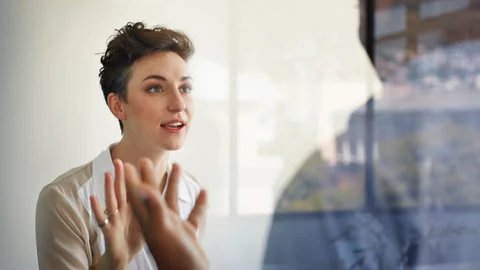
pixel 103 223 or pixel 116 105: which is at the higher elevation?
pixel 116 105

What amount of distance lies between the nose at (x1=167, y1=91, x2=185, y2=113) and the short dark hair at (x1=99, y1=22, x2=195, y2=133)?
0.27ft

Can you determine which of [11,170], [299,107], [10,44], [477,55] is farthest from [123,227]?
[477,55]

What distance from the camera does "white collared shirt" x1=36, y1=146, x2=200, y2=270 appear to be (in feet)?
3.71

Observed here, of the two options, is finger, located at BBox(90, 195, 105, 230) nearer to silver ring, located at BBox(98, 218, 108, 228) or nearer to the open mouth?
silver ring, located at BBox(98, 218, 108, 228)

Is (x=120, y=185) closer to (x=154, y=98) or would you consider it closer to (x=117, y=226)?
(x=117, y=226)

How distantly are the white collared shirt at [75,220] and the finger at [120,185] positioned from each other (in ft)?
0.19

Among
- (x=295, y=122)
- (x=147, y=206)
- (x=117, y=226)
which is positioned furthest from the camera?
(x=295, y=122)

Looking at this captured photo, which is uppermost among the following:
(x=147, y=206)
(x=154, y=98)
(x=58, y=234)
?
(x=154, y=98)

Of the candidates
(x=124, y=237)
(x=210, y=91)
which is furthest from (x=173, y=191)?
(x=210, y=91)

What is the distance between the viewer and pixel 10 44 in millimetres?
1244

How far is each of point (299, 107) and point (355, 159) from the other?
9.2 inches

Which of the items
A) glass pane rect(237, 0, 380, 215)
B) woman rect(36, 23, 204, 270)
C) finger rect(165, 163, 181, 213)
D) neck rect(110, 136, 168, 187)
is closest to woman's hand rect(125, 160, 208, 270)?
finger rect(165, 163, 181, 213)

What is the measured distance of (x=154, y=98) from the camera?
1207 millimetres

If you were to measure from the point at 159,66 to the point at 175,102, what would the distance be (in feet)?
0.27
